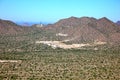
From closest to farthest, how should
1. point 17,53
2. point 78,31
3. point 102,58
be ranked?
1. point 102,58
2. point 17,53
3. point 78,31

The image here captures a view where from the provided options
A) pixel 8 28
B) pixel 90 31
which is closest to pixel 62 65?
pixel 90 31

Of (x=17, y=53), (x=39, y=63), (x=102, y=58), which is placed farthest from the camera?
(x=17, y=53)

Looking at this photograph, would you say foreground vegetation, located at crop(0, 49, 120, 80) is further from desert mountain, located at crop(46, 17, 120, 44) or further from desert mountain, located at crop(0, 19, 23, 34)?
desert mountain, located at crop(0, 19, 23, 34)

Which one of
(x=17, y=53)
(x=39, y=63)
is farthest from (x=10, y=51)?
(x=39, y=63)

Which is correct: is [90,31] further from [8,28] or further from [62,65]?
[62,65]

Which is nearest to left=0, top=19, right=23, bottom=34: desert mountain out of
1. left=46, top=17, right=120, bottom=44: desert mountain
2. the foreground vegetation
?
left=46, top=17, right=120, bottom=44: desert mountain

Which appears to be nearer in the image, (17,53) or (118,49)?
(17,53)

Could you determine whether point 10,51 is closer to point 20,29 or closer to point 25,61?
point 25,61
